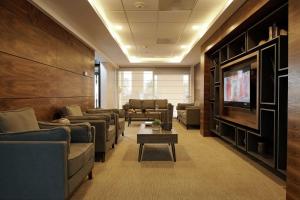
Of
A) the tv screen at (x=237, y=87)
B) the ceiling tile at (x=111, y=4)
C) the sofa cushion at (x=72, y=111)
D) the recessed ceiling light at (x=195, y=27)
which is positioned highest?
the recessed ceiling light at (x=195, y=27)

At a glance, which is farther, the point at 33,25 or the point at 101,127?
the point at 101,127

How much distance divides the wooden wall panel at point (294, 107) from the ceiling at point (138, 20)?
138 cm

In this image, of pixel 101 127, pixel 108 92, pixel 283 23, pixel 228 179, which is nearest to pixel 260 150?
pixel 228 179

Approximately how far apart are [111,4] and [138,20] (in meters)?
0.89

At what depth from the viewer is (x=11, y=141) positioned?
2.04m

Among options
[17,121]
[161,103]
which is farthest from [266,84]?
[161,103]

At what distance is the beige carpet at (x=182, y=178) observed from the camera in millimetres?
2475

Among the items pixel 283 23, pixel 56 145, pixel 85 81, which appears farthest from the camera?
pixel 85 81

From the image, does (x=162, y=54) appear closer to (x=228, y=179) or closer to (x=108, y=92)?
(x=108, y=92)

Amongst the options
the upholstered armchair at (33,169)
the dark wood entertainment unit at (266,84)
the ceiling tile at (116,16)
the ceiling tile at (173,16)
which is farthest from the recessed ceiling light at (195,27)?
the upholstered armchair at (33,169)

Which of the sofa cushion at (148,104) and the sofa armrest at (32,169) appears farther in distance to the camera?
the sofa cushion at (148,104)

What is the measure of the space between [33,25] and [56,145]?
224 cm

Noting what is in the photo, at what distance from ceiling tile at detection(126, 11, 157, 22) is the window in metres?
6.22

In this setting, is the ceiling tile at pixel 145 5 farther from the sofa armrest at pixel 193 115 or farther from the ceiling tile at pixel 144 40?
the sofa armrest at pixel 193 115
